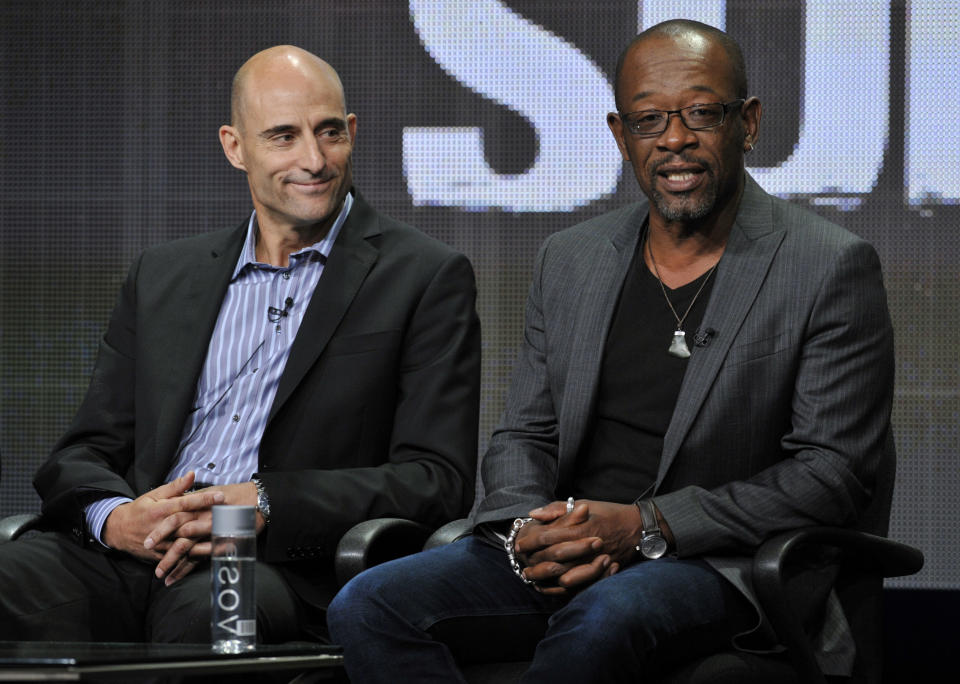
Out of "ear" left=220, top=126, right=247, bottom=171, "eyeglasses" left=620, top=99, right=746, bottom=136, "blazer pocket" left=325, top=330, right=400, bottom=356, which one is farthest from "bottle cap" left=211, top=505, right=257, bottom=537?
"ear" left=220, top=126, right=247, bottom=171

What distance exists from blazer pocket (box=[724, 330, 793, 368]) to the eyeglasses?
535mm

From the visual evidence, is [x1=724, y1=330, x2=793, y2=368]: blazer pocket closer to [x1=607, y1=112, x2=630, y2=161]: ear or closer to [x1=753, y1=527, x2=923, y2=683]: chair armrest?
[x1=753, y1=527, x2=923, y2=683]: chair armrest

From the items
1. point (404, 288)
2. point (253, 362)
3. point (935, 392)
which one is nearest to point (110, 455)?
point (253, 362)

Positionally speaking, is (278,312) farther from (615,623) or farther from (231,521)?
→ (615,623)

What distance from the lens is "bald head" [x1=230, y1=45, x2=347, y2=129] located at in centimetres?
343

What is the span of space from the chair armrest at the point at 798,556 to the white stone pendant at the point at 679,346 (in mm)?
520

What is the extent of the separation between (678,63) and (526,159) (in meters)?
1.55

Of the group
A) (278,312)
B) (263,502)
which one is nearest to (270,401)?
(278,312)

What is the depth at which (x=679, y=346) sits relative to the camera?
9.32 feet

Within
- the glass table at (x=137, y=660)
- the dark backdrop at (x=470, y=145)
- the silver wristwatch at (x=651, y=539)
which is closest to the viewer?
the glass table at (x=137, y=660)

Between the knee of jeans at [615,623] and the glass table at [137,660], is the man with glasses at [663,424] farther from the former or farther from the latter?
the glass table at [137,660]

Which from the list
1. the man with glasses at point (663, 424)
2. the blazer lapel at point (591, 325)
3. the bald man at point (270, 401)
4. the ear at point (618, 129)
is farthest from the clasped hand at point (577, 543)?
the ear at point (618, 129)

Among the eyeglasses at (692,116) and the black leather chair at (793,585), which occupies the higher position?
the eyeglasses at (692,116)

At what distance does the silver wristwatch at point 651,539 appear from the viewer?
2.61 meters
